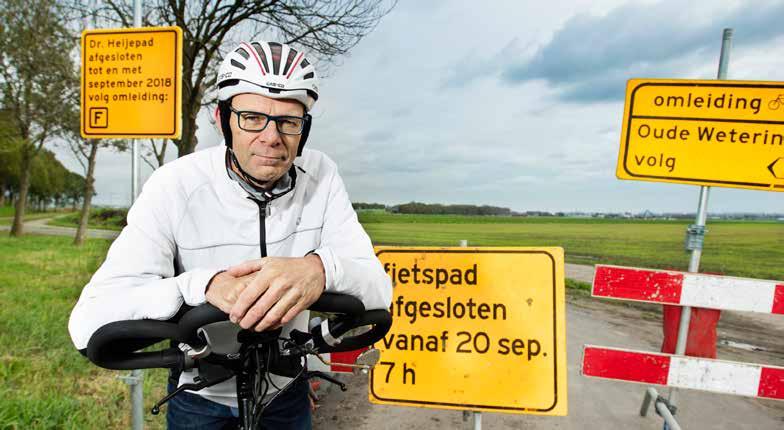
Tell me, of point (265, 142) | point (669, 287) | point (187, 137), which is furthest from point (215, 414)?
point (187, 137)

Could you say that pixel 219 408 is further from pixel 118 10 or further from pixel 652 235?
pixel 652 235

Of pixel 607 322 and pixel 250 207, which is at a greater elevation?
pixel 250 207

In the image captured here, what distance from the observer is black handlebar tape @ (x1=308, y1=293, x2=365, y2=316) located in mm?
1188

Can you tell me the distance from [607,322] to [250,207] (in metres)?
7.16

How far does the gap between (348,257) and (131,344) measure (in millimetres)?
626

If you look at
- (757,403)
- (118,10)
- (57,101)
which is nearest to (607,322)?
(757,403)

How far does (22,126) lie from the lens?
1205cm

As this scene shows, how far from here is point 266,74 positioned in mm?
1396

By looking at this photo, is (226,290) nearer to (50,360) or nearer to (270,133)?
(270,133)

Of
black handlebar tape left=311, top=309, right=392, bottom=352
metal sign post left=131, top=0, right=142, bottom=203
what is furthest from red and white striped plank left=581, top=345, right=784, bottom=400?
metal sign post left=131, top=0, right=142, bottom=203

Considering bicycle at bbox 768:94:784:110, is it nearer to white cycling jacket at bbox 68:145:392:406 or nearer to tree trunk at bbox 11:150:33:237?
white cycling jacket at bbox 68:145:392:406

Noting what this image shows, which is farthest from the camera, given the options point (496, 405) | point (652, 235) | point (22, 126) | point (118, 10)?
point (652, 235)

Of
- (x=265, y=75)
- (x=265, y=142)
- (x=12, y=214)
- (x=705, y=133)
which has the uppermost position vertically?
(x=705, y=133)

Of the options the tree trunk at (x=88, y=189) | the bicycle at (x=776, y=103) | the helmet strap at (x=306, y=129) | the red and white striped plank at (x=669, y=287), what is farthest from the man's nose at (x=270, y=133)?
the tree trunk at (x=88, y=189)
